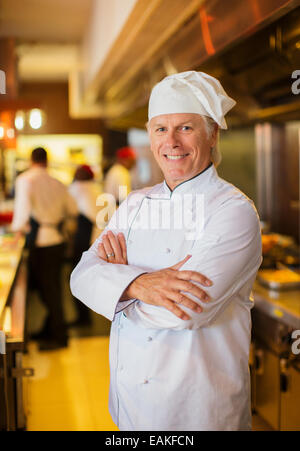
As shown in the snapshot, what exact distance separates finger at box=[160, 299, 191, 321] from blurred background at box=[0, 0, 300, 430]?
0.46 m

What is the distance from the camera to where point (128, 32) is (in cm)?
311

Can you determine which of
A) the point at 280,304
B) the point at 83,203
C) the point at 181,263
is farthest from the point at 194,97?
the point at 83,203

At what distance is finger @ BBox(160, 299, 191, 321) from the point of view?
45.3 inches

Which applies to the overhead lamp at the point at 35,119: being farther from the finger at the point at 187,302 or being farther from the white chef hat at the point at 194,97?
the finger at the point at 187,302

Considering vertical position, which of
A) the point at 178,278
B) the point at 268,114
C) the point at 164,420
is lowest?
the point at 164,420

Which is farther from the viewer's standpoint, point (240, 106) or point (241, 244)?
point (240, 106)

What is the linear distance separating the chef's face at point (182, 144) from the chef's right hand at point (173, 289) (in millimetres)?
225

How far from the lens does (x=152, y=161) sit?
3.54m

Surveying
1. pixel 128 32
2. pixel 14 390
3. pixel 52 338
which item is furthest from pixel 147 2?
pixel 52 338

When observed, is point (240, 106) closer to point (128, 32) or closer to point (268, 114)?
point (268, 114)

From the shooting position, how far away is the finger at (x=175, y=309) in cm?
115

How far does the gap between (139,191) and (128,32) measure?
1.96 m

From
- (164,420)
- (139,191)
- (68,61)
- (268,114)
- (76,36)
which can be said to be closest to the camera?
(164,420)

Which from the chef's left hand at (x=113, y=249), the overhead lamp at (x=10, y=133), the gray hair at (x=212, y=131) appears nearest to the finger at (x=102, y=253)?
the chef's left hand at (x=113, y=249)
